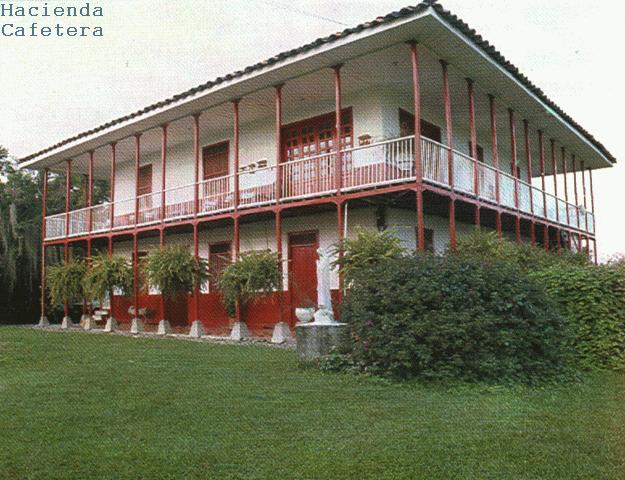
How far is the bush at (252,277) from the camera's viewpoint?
12.3 m

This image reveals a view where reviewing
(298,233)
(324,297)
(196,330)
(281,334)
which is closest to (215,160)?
(298,233)

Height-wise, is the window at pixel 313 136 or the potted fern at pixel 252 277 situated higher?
the window at pixel 313 136

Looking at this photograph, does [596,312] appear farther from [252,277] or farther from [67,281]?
[67,281]

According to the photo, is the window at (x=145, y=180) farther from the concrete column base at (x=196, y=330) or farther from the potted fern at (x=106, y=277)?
the concrete column base at (x=196, y=330)

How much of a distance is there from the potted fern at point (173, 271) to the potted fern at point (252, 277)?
1.72 metres

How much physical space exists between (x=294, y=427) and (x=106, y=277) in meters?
12.8

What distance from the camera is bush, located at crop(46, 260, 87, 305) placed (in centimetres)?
1778

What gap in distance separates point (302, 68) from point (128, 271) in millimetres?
7844

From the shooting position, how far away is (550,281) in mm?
8875

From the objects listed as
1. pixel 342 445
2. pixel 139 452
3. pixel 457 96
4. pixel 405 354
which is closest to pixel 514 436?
pixel 342 445

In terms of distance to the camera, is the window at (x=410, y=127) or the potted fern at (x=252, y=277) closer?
the potted fern at (x=252, y=277)

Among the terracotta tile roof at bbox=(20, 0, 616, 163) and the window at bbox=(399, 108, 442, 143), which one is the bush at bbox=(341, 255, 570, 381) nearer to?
the terracotta tile roof at bbox=(20, 0, 616, 163)

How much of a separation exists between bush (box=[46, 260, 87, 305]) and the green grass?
10.5 meters

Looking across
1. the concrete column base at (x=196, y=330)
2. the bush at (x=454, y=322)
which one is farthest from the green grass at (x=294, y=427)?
the concrete column base at (x=196, y=330)
